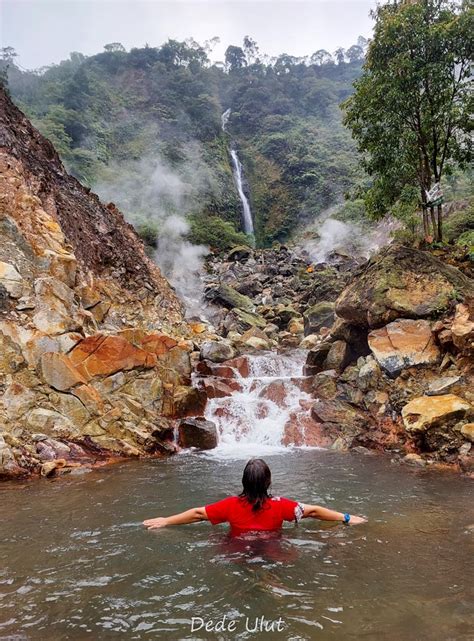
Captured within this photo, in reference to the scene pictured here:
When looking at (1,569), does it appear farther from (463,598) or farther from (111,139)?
(111,139)

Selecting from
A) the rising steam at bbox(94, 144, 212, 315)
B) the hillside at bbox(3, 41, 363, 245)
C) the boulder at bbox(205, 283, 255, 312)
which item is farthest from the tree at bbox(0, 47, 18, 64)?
the boulder at bbox(205, 283, 255, 312)

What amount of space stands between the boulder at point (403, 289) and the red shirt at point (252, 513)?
7784mm

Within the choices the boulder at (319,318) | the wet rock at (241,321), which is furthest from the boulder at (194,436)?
the wet rock at (241,321)

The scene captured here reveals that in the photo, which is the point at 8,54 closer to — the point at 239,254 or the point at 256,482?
the point at 239,254

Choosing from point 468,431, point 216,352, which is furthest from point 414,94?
point 216,352

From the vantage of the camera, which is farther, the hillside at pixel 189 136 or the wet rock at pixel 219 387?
the hillside at pixel 189 136

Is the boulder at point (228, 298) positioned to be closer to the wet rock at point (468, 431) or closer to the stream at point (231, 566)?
the wet rock at point (468, 431)

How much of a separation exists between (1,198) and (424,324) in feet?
34.4

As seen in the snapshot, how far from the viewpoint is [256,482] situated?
12.5 feet

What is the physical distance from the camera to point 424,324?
34.0 ft

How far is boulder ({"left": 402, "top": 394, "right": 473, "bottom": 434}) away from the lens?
835 cm

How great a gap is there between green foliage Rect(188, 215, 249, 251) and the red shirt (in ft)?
Result: 108

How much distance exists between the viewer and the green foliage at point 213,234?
118 feet

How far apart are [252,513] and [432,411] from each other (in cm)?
600
